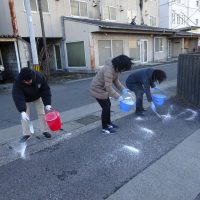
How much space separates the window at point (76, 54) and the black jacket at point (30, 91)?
40.2 ft

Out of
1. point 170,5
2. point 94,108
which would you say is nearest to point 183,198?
point 94,108

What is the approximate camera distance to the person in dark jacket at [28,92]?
3739 millimetres

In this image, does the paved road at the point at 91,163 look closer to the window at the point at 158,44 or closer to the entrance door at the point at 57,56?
the entrance door at the point at 57,56

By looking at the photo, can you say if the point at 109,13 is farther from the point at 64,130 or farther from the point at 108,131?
the point at 108,131

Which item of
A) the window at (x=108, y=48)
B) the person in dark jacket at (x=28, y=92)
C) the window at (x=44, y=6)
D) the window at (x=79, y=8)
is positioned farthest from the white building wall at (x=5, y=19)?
the person in dark jacket at (x=28, y=92)

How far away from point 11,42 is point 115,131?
1025 cm

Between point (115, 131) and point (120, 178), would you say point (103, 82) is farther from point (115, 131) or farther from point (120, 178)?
point (120, 178)

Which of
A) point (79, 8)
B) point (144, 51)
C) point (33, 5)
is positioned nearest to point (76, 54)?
point (79, 8)

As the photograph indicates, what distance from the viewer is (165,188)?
2816 millimetres

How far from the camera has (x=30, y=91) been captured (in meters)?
3.95

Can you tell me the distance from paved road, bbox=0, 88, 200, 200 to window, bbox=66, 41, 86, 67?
38.4 ft

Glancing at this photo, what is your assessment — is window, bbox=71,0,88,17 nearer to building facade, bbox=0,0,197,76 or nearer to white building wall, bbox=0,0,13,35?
building facade, bbox=0,0,197,76

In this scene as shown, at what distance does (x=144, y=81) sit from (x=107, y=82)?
136cm

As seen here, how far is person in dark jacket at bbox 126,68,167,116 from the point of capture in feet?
16.3
